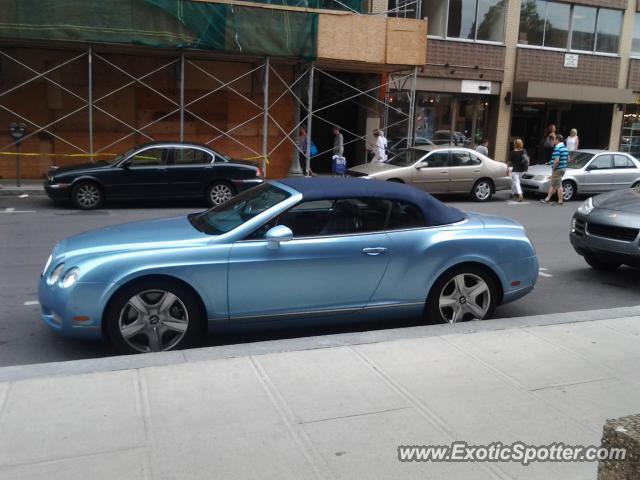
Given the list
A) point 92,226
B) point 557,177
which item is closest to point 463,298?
point 92,226

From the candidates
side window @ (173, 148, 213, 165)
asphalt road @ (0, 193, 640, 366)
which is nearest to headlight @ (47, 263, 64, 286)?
asphalt road @ (0, 193, 640, 366)

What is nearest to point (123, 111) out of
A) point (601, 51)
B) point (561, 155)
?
point (561, 155)

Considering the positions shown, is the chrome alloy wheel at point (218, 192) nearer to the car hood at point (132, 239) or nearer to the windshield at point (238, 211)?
the windshield at point (238, 211)

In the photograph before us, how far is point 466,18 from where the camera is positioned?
23.3m

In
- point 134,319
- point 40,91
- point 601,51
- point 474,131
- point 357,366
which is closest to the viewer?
point 357,366

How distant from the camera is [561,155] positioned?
54.0ft

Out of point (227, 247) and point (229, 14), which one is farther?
point (229, 14)

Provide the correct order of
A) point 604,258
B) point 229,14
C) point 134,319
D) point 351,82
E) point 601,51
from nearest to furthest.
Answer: point 134,319 → point 604,258 → point 229,14 → point 351,82 → point 601,51

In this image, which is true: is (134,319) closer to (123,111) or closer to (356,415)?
(356,415)

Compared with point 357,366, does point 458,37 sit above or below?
above

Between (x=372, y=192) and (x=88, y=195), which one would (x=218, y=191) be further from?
(x=372, y=192)

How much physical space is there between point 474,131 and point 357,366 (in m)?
20.9

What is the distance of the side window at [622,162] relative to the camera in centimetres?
1869

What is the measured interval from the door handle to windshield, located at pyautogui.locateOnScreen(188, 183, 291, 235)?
33.3 inches
